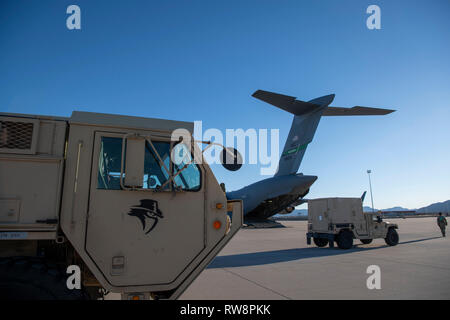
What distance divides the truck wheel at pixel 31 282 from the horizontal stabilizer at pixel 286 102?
2277 centimetres

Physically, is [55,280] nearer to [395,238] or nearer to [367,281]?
[367,281]

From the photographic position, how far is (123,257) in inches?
125

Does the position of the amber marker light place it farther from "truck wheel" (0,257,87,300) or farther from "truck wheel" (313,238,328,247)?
"truck wheel" (313,238,328,247)

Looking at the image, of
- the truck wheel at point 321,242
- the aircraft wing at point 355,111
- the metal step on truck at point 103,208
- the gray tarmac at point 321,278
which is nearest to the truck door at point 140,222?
the metal step on truck at point 103,208

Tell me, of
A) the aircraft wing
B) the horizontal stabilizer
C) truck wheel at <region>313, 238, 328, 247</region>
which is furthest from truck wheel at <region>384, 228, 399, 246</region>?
the aircraft wing

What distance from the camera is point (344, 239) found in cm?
1278

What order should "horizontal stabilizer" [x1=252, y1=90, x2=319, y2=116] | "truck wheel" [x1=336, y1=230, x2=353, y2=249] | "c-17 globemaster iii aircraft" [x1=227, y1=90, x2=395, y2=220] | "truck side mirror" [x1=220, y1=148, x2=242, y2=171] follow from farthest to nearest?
"c-17 globemaster iii aircraft" [x1=227, y1=90, x2=395, y2=220], "horizontal stabilizer" [x1=252, y1=90, x2=319, y2=116], "truck wheel" [x1=336, y1=230, x2=353, y2=249], "truck side mirror" [x1=220, y1=148, x2=242, y2=171]

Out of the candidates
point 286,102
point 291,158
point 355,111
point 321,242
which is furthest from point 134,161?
point 355,111

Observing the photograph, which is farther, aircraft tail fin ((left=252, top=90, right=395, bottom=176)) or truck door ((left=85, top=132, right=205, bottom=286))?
aircraft tail fin ((left=252, top=90, right=395, bottom=176))

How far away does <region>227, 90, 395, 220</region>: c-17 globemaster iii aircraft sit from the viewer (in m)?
26.1

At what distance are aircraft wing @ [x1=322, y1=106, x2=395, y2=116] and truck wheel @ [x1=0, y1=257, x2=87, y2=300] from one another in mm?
26861

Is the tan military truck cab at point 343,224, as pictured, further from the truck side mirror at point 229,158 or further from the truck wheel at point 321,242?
the truck side mirror at point 229,158
